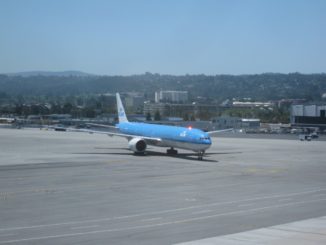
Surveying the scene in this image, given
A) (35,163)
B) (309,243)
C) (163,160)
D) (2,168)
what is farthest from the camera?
(163,160)

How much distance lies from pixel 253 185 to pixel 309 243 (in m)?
18.1

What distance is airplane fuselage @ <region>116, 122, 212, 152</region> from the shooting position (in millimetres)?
56656

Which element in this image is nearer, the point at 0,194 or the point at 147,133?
the point at 0,194

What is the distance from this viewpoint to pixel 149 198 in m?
31.0

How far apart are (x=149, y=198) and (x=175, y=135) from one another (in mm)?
28665

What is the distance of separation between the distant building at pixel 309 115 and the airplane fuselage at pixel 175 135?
291 ft

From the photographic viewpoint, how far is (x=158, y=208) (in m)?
27.7

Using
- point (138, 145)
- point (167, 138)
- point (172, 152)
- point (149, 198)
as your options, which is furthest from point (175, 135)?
point (149, 198)

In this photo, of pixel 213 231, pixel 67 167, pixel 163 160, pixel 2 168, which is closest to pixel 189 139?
pixel 163 160

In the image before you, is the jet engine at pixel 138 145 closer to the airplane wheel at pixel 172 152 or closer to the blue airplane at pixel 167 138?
the blue airplane at pixel 167 138

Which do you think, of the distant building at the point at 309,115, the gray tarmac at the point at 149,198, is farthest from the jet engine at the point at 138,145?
the distant building at the point at 309,115

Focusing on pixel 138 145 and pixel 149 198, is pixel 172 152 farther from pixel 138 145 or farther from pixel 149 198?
pixel 149 198

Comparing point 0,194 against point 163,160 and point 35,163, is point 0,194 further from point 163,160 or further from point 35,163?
point 163,160

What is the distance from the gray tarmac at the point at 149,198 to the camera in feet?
72.7
